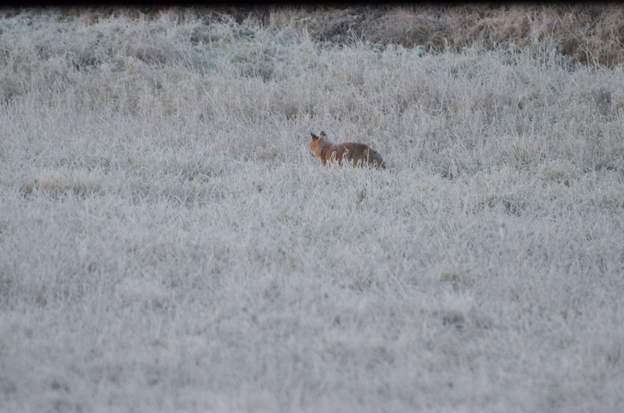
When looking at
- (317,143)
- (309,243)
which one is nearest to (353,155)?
(317,143)

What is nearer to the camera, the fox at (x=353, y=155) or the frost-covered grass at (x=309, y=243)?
the frost-covered grass at (x=309, y=243)

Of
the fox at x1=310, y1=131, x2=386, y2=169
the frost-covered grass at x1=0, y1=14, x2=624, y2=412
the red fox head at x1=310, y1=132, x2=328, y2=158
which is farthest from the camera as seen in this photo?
the red fox head at x1=310, y1=132, x2=328, y2=158

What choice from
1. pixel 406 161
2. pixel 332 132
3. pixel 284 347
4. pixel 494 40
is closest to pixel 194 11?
pixel 494 40

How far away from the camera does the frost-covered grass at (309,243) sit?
9.78 feet

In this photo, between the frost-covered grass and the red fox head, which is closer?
the frost-covered grass

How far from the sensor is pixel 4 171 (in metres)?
5.76

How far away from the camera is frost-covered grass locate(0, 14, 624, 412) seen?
2.98 m

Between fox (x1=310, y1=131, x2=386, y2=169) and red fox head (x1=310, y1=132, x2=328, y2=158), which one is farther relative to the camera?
red fox head (x1=310, y1=132, x2=328, y2=158)

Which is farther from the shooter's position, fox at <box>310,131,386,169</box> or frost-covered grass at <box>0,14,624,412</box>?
fox at <box>310,131,386,169</box>

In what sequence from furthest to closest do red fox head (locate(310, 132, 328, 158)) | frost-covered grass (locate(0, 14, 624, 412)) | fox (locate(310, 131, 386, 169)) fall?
1. red fox head (locate(310, 132, 328, 158))
2. fox (locate(310, 131, 386, 169))
3. frost-covered grass (locate(0, 14, 624, 412))

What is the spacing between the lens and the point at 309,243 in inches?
175

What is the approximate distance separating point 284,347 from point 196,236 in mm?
1382

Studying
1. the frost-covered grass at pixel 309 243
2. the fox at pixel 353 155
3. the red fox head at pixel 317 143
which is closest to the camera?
the frost-covered grass at pixel 309 243

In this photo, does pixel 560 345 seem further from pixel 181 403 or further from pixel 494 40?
pixel 494 40
